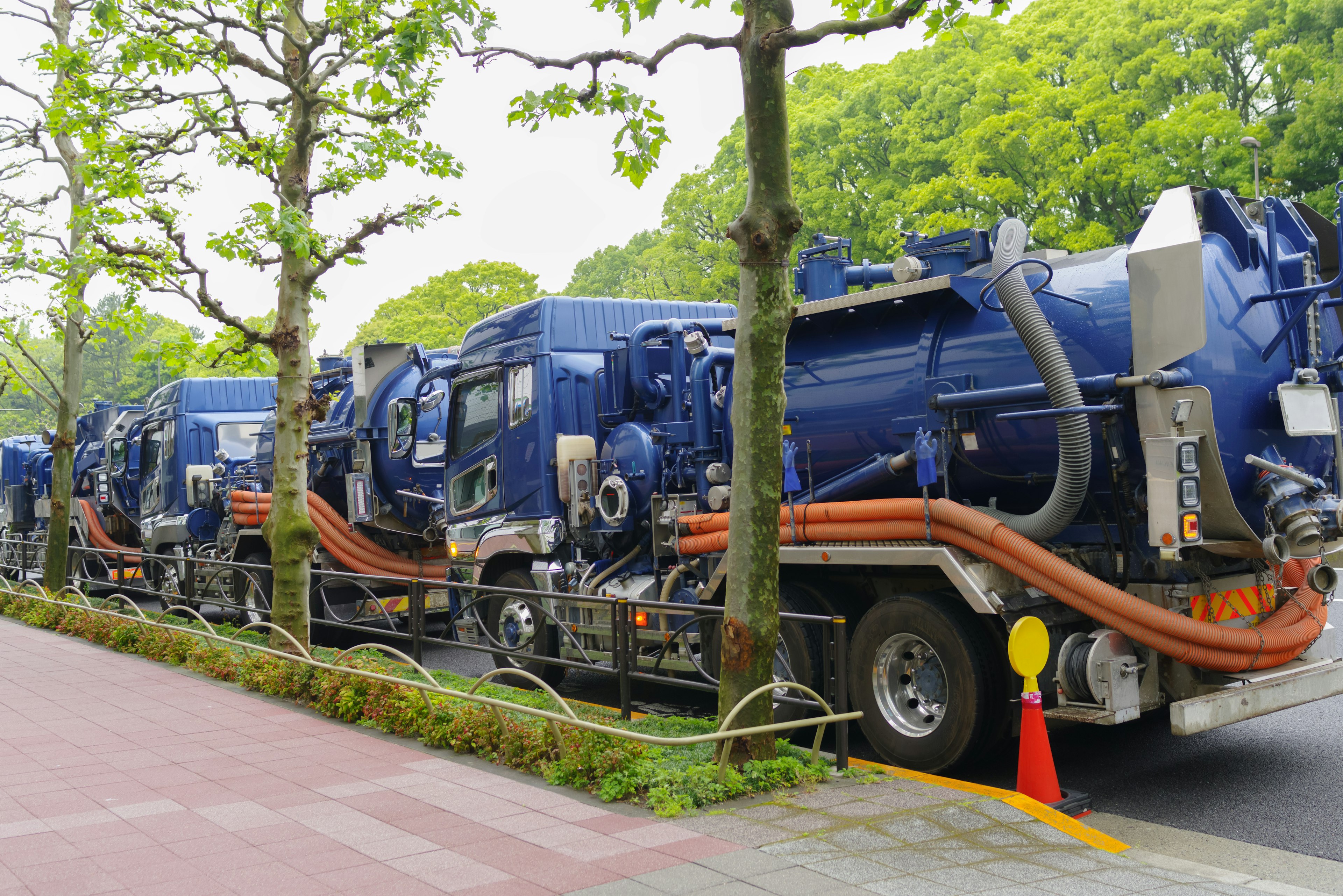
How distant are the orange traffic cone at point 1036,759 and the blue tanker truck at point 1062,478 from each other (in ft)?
1.71

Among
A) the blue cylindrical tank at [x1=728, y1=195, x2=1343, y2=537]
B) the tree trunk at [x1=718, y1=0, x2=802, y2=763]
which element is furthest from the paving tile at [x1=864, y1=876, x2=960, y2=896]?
the blue cylindrical tank at [x1=728, y1=195, x2=1343, y2=537]

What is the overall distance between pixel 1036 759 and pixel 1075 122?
74.1 feet

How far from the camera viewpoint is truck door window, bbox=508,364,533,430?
9938mm

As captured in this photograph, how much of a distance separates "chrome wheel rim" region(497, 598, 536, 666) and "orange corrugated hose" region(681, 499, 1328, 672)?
9.55 ft

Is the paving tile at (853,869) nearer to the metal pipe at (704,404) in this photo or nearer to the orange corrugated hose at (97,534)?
the metal pipe at (704,404)

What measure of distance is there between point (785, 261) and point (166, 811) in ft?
14.3

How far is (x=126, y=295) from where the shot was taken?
12.2 meters

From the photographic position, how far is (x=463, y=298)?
51.8 meters

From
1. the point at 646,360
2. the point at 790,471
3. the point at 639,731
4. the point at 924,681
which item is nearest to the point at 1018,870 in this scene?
the point at 924,681

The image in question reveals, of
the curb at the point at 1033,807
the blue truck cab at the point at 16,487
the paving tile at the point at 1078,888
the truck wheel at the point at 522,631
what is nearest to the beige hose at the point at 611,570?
the truck wheel at the point at 522,631

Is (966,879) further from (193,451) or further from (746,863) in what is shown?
(193,451)

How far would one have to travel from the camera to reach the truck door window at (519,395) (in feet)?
32.6

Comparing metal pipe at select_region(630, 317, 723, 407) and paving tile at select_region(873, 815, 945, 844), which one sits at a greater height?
A: metal pipe at select_region(630, 317, 723, 407)

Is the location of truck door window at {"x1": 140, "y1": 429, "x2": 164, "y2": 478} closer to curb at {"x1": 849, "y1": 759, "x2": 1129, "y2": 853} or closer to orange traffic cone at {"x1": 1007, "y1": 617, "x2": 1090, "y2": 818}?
curb at {"x1": 849, "y1": 759, "x2": 1129, "y2": 853}
